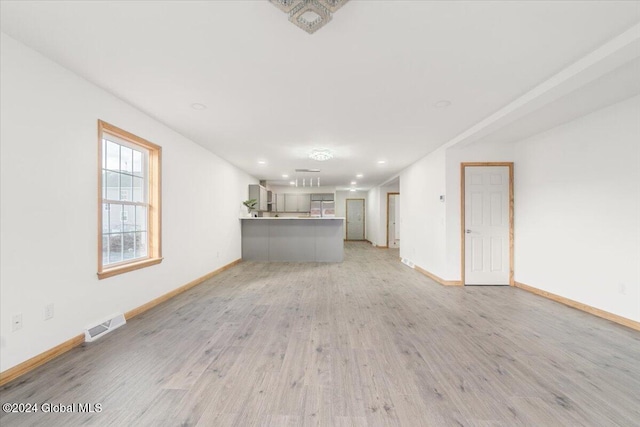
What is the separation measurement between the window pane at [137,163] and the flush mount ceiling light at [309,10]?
107 inches

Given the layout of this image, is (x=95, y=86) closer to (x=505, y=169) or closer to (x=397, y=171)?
(x=505, y=169)

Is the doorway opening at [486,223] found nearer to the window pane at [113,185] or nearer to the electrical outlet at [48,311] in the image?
the window pane at [113,185]

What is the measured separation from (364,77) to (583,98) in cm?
243

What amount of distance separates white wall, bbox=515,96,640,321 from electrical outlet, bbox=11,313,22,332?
558cm

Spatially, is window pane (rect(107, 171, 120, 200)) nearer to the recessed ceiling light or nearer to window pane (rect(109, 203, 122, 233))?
window pane (rect(109, 203, 122, 233))

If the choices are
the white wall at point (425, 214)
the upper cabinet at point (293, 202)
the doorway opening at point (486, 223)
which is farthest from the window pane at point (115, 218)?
the upper cabinet at point (293, 202)

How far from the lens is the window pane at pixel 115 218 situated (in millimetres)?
2787

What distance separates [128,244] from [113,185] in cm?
74

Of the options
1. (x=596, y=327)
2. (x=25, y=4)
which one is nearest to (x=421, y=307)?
(x=596, y=327)

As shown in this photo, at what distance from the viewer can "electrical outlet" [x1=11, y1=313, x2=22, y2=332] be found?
1.79 m

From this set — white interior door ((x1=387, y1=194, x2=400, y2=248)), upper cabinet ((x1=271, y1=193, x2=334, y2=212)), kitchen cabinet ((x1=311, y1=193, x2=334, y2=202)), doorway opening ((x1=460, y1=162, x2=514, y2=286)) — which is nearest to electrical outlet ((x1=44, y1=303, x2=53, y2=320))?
doorway opening ((x1=460, y1=162, x2=514, y2=286))

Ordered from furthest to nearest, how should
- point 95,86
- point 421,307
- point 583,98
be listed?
point 421,307 < point 583,98 < point 95,86

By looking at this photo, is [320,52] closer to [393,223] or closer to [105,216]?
[105,216]

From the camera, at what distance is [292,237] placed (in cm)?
652
